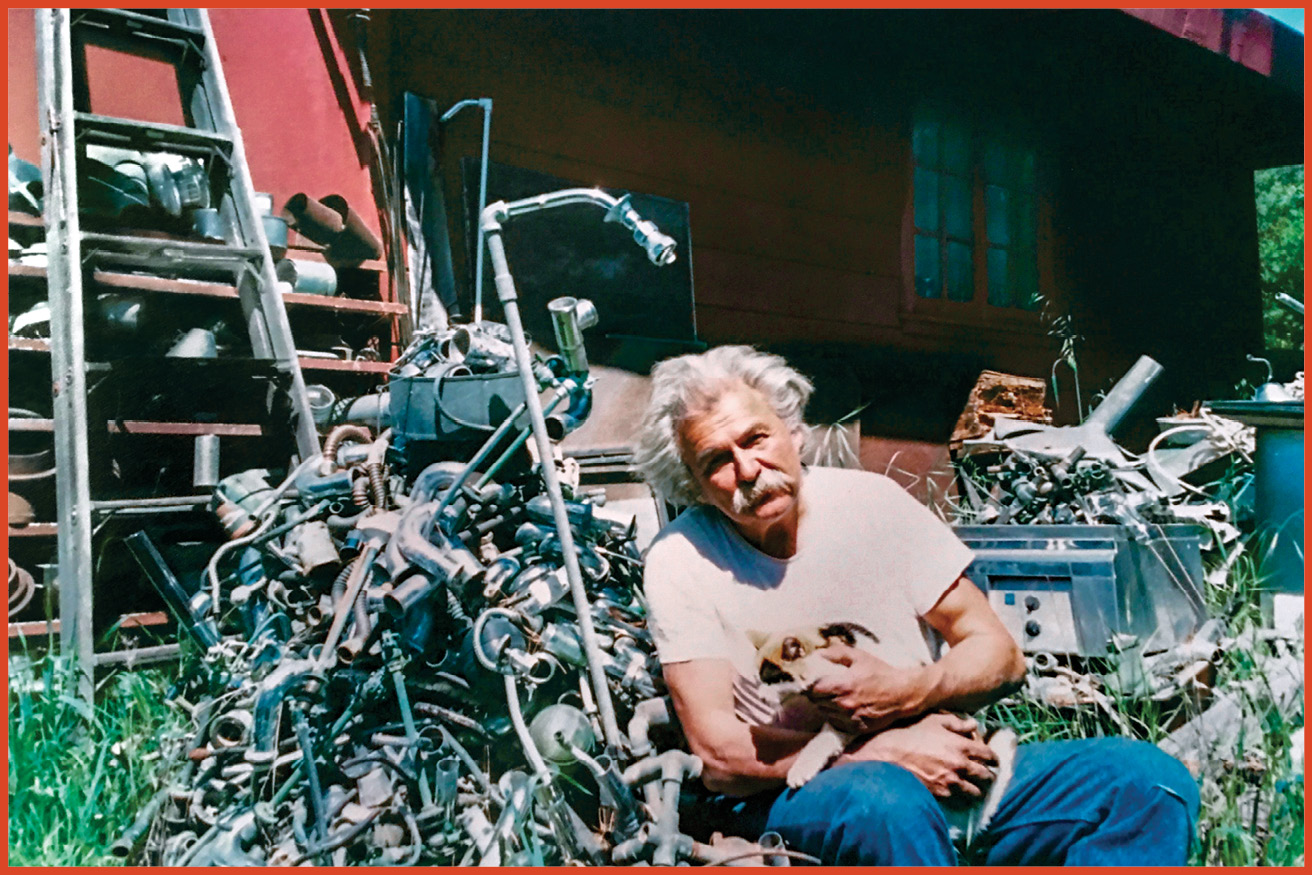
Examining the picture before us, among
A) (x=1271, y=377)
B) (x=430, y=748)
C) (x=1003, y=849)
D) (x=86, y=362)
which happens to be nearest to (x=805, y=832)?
(x=1003, y=849)

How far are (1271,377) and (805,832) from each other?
10.4 feet

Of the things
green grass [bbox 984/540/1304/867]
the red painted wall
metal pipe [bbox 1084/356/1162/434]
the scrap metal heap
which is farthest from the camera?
metal pipe [bbox 1084/356/1162/434]

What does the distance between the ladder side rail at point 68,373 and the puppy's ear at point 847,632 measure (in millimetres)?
1924

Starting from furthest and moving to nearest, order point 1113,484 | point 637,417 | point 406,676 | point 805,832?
point 1113,484 < point 637,417 < point 406,676 < point 805,832

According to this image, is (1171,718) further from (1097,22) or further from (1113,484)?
(1097,22)

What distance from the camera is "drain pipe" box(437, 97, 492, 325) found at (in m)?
2.79

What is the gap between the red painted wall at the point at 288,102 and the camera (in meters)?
2.66

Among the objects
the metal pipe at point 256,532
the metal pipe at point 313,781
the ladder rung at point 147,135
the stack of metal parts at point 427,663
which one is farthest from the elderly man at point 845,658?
the ladder rung at point 147,135

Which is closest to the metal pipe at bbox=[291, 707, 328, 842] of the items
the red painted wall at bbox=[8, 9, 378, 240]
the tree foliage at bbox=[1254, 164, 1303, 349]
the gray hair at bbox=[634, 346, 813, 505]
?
the gray hair at bbox=[634, 346, 813, 505]

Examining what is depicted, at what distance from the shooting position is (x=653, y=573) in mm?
2061

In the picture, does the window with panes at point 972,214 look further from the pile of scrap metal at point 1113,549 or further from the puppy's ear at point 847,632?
the puppy's ear at point 847,632

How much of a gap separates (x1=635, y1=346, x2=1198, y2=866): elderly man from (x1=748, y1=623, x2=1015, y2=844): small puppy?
0.02m

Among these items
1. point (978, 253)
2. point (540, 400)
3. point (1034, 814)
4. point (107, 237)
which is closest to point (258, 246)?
point (107, 237)

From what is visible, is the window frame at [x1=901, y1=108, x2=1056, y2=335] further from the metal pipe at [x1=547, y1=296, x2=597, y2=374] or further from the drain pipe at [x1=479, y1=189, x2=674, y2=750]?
the metal pipe at [x1=547, y1=296, x2=597, y2=374]
